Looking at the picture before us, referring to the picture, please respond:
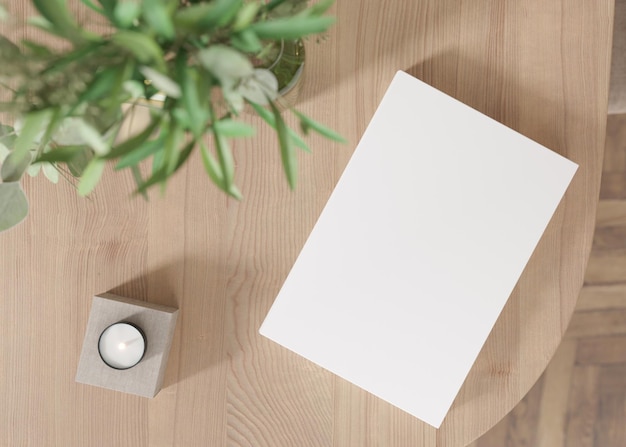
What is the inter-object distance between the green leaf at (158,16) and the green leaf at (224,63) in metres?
0.03

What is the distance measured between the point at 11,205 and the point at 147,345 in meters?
0.24

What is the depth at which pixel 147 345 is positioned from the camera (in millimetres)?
725

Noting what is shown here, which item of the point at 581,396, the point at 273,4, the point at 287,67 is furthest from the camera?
the point at 581,396

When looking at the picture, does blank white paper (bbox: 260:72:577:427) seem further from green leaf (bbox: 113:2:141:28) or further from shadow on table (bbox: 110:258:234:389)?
green leaf (bbox: 113:2:141:28)

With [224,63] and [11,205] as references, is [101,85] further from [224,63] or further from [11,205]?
[11,205]

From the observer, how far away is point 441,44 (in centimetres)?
72

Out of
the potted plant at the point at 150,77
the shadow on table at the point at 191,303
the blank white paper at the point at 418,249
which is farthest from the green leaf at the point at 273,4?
the shadow on table at the point at 191,303

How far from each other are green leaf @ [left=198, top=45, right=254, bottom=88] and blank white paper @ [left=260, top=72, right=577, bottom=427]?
0.30m

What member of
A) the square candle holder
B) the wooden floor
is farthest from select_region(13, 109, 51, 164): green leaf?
the wooden floor

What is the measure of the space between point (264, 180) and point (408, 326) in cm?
24

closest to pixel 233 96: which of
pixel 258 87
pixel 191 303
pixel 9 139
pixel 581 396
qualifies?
pixel 258 87

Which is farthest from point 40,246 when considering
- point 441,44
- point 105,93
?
point 441,44

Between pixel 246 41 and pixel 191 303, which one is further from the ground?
pixel 246 41

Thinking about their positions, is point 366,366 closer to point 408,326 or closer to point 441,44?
point 408,326
